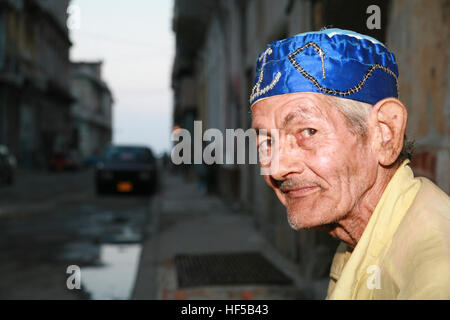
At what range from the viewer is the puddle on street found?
4560mm

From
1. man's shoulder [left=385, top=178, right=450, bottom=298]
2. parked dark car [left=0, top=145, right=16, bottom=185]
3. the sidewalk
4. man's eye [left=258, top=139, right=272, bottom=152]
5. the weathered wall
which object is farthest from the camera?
parked dark car [left=0, top=145, right=16, bottom=185]

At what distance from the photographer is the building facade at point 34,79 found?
3108 cm

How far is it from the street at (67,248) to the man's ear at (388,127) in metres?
3.56

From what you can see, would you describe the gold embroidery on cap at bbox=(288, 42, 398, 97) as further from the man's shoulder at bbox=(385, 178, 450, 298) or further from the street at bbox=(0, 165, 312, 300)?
the street at bbox=(0, 165, 312, 300)

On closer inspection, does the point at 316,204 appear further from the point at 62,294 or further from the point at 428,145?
the point at 62,294

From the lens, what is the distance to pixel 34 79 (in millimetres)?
36531

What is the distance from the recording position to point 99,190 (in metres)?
14.8

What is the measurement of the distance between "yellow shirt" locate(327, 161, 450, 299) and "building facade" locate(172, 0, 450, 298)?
4.99ft

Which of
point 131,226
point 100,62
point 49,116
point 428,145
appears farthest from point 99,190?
point 100,62

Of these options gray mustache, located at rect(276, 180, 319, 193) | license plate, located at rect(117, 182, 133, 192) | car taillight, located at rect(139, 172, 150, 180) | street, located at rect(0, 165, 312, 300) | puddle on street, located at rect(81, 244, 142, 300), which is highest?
gray mustache, located at rect(276, 180, 319, 193)

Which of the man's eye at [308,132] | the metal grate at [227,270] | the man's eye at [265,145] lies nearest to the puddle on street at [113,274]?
the metal grate at [227,270]

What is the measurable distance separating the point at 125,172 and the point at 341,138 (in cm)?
1377

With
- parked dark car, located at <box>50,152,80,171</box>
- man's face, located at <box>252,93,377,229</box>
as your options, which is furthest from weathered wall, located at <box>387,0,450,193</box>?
parked dark car, located at <box>50,152,80,171</box>
